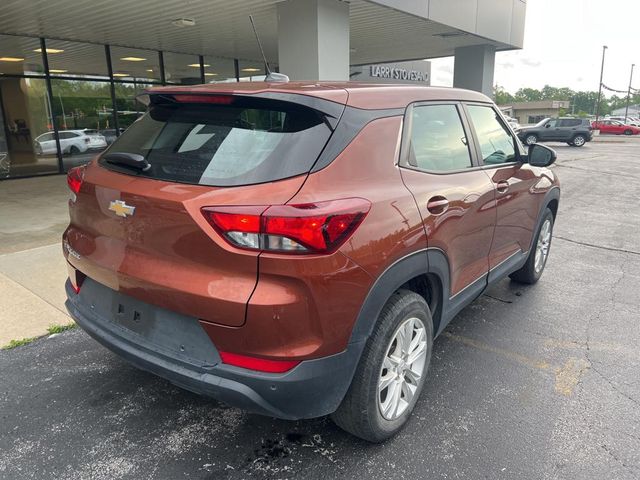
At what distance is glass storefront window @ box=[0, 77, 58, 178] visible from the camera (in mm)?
12633

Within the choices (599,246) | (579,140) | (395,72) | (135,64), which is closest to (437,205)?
(599,246)

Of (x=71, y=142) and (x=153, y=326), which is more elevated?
(x=71, y=142)

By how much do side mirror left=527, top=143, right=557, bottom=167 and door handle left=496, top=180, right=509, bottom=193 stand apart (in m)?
0.58

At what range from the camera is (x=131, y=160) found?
7.79 ft

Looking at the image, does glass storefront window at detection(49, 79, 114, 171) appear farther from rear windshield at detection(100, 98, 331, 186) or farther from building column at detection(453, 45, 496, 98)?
rear windshield at detection(100, 98, 331, 186)

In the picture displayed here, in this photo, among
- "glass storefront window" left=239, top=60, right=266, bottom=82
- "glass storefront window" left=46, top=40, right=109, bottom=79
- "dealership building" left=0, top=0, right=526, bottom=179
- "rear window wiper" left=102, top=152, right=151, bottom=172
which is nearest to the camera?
"rear window wiper" left=102, top=152, right=151, bottom=172

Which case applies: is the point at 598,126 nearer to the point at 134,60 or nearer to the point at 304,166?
the point at 134,60

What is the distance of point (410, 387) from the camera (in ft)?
8.80

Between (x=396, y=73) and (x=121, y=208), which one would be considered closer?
(x=121, y=208)

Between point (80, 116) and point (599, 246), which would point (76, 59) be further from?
point (599, 246)

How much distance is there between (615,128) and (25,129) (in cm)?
4415

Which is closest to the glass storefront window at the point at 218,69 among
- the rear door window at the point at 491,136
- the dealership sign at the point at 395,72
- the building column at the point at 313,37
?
the dealership sign at the point at 395,72

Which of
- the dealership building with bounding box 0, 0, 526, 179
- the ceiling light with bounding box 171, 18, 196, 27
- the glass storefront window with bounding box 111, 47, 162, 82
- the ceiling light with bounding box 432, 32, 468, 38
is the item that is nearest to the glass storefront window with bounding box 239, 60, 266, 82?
the dealership building with bounding box 0, 0, 526, 179

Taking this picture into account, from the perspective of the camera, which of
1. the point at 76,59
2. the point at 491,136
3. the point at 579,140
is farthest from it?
the point at 579,140
